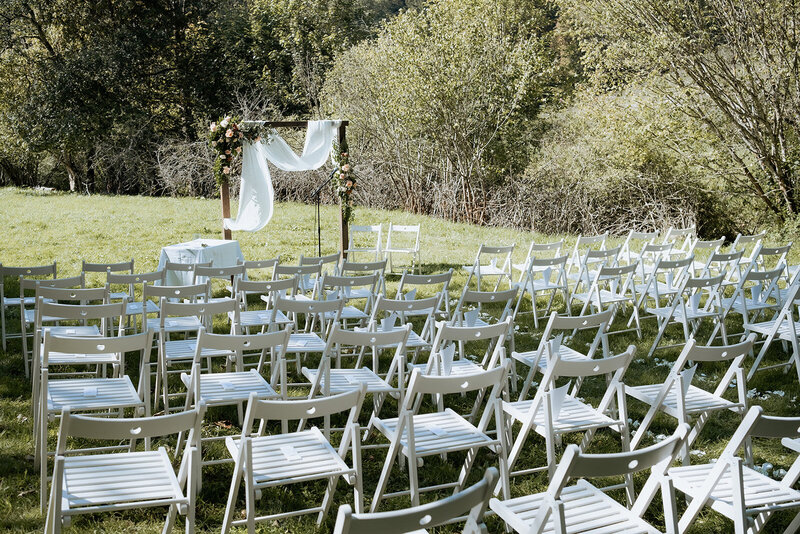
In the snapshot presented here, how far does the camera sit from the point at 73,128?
75.2ft

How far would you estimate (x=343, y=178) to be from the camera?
34.3 feet

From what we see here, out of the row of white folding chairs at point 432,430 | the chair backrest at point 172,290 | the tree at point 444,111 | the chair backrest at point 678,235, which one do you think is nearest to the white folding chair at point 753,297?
the chair backrest at point 678,235

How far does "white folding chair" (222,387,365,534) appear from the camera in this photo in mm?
2992

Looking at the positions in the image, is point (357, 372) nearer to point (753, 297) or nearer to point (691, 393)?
point (691, 393)

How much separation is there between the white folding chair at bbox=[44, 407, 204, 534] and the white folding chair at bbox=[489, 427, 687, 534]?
1.23 meters

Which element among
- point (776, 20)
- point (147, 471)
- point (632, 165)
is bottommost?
point (147, 471)

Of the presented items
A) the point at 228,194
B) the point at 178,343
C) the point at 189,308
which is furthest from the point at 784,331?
the point at 228,194

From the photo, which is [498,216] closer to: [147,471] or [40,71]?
[147,471]

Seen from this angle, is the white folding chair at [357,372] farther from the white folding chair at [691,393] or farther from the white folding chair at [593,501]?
the white folding chair at [593,501]

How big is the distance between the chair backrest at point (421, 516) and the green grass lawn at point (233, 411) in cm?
137

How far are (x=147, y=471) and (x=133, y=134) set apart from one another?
22.8 m

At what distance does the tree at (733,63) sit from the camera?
11.9m

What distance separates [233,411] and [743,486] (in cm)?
334

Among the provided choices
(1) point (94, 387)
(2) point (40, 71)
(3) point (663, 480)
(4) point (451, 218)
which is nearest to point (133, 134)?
(2) point (40, 71)
